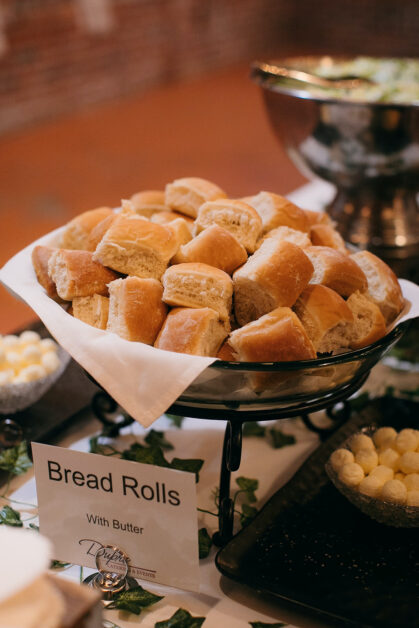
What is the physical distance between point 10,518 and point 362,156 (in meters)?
1.13

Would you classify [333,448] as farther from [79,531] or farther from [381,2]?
[381,2]

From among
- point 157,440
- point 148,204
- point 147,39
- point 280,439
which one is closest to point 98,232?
point 148,204

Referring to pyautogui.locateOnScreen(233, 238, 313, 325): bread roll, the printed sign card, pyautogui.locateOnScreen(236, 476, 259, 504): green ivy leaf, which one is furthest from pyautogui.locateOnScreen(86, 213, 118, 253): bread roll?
pyautogui.locateOnScreen(236, 476, 259, 504): green ivy leaf

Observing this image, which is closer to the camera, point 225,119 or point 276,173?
point 276,173

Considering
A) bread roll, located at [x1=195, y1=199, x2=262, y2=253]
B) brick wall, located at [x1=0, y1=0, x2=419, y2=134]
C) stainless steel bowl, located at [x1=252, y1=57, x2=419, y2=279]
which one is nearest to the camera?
bread roll, located at [x1=195, y1=199, x2=262, y2=253]

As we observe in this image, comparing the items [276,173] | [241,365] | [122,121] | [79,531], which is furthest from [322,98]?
[122,121]

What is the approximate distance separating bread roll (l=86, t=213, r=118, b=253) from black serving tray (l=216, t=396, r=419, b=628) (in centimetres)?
45

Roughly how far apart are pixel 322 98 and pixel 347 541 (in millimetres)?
997

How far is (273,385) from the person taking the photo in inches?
31.0

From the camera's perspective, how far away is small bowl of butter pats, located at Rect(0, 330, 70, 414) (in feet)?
3.62

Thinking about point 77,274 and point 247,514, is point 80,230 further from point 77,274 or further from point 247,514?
point 247,514

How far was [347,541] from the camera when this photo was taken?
0.91m

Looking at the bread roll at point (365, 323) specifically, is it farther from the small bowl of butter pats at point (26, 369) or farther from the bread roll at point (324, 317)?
the small bowl of butter pats at point (26, 369)

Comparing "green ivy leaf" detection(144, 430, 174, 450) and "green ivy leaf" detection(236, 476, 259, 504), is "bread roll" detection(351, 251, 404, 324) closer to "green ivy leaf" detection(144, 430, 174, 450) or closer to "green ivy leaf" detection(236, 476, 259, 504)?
"green ivy leaf" detection(236, 476, 259, 504)
